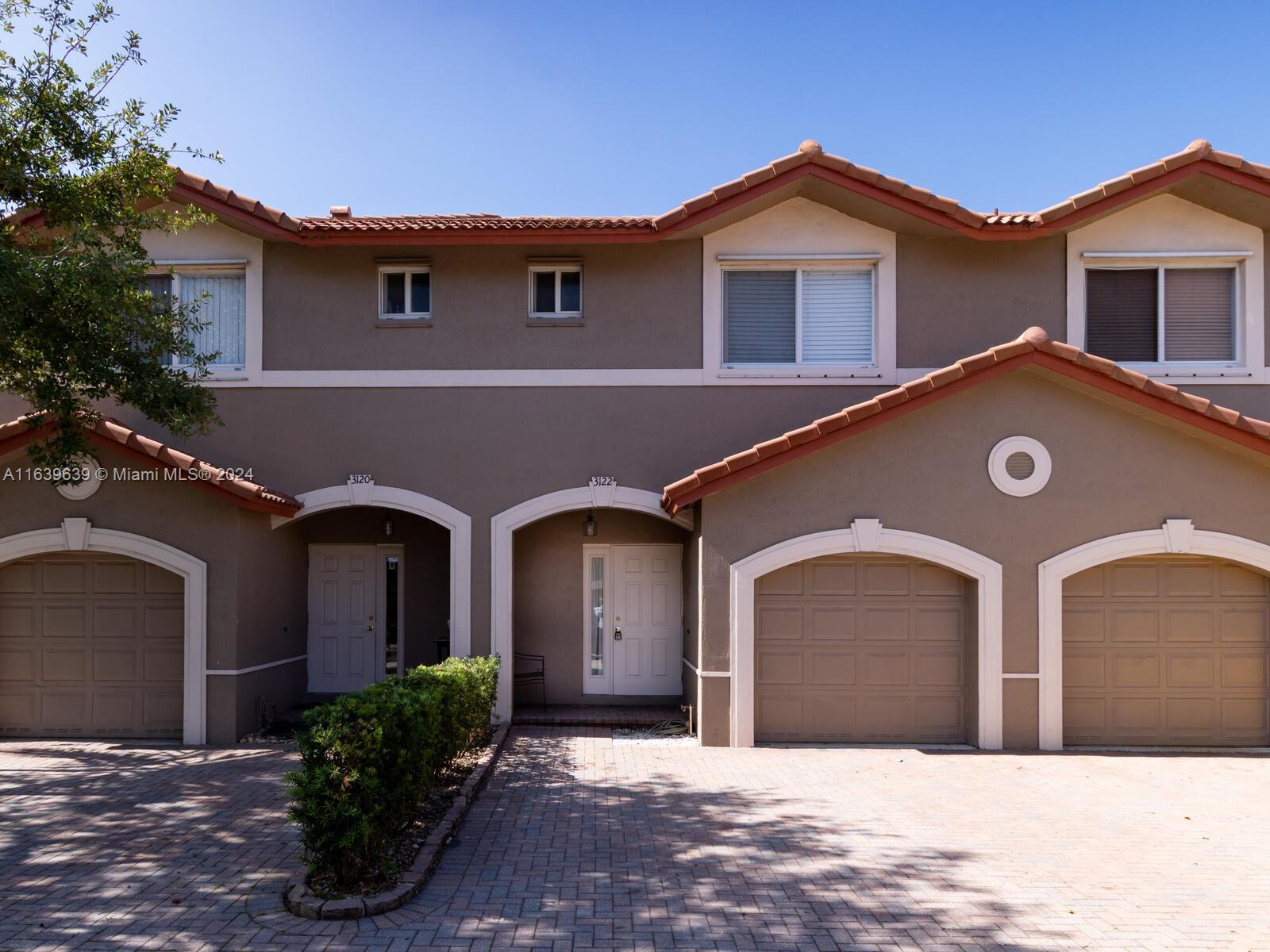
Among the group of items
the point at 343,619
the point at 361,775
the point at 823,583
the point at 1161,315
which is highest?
the point at 1161,315

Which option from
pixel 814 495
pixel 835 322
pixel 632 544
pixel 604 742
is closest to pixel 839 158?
pixel 835 322

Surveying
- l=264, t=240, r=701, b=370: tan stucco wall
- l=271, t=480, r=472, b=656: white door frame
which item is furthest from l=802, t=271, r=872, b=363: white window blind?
l=271, t=480, r=472, b=656: white door frame

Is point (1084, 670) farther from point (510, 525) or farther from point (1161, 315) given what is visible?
point (510, 525)

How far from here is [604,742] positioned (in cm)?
1049

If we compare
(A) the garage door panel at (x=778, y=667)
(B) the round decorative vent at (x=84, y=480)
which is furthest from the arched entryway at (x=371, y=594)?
(A) the garage door panel at (x=778, y=667)

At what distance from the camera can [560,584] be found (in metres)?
12.5

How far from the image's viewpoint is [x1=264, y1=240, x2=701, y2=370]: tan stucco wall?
11.5m

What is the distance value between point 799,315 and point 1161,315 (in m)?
4.94

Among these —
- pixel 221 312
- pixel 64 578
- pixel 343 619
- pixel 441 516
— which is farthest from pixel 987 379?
pixel 64 578

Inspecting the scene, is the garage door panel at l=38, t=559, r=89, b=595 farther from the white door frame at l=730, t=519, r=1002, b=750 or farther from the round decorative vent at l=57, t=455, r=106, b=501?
the white door frame at l=730, t=519, r=1002, b=750

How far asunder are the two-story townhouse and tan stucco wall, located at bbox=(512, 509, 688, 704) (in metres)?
0.05

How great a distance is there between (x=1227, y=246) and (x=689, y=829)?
35.1ft

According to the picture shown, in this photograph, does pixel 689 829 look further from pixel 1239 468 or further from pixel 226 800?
pixel 1239 468

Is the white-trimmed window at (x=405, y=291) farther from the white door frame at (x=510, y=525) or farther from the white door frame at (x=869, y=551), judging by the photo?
the white door frame at (x=869, y=551)
